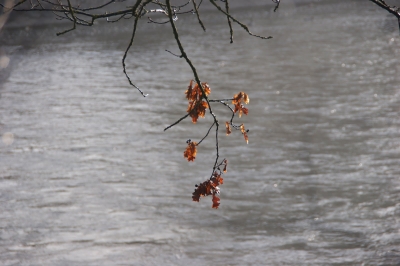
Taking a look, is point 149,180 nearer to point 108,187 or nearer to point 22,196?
point 108,187

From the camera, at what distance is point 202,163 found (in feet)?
44.3

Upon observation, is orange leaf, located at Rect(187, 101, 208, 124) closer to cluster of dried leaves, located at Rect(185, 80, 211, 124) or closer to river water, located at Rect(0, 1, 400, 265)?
cluster of dried leaves, located at Rect(185, 80, 211, 124)

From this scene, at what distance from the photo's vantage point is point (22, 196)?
11.8 meters

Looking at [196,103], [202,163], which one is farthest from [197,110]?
[202,163]

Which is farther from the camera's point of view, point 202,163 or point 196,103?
point 202,163

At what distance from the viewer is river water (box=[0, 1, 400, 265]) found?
32.1 ft

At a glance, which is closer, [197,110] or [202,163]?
[197,110]

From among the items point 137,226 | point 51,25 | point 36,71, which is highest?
point 137,226

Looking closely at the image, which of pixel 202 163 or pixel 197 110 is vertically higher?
pixel 197 110

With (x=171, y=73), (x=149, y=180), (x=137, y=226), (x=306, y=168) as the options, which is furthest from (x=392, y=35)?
(x=137, y=226)

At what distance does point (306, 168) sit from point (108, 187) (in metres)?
4.40

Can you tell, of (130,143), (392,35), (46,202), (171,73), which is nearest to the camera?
(46,202)

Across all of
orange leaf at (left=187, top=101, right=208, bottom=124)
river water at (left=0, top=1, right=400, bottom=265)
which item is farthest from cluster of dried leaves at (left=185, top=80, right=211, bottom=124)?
river water at (left=0, top=1, right=400, bottom=265)

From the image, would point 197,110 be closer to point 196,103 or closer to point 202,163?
point 196,103
